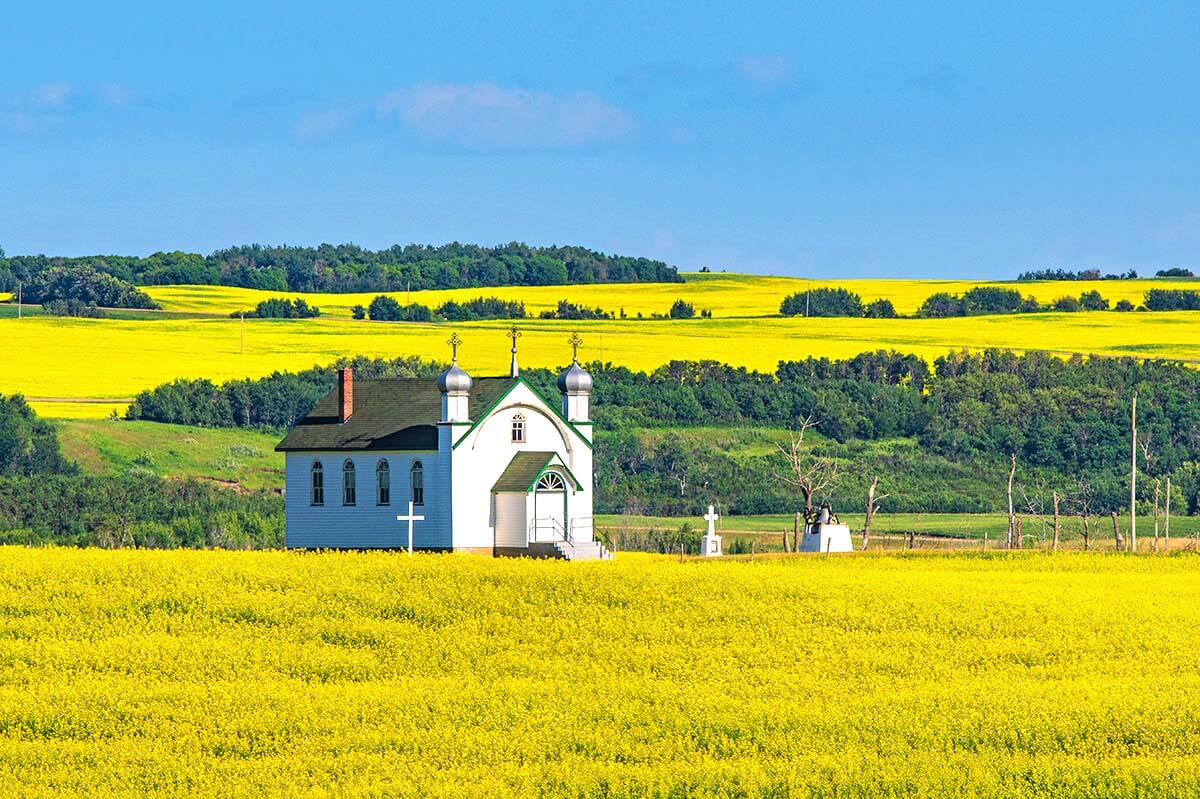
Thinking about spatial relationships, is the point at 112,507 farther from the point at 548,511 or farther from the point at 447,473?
the point at 548,511

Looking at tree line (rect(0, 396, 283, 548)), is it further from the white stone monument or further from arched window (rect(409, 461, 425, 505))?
the white stone monument

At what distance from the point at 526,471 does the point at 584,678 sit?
991 inches

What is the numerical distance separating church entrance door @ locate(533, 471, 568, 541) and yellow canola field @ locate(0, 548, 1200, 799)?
938cm

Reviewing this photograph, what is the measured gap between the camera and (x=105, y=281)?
17662 centimetres

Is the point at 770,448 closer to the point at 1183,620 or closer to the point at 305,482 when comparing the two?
the point at 305,482

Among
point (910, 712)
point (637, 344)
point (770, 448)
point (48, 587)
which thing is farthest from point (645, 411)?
point (910, 712)

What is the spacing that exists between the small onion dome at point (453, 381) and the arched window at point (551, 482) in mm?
3630

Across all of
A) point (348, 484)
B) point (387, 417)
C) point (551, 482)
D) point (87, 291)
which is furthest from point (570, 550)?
point (87, 291)

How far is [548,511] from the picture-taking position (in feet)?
237

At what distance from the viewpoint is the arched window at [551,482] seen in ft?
236

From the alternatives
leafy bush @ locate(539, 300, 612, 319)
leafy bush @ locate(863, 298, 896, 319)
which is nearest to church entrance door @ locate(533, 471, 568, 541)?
leafy bush @ locate(539, 300, 612, 319)

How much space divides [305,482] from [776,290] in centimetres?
12631

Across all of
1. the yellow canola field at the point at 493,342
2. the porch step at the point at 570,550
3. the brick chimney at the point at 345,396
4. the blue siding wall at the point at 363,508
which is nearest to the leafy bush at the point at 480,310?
the yellow canola field at the point at 493,342

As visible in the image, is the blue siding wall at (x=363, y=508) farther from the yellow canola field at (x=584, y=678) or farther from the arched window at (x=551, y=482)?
the yellow canola field at (x=584, y=678)
